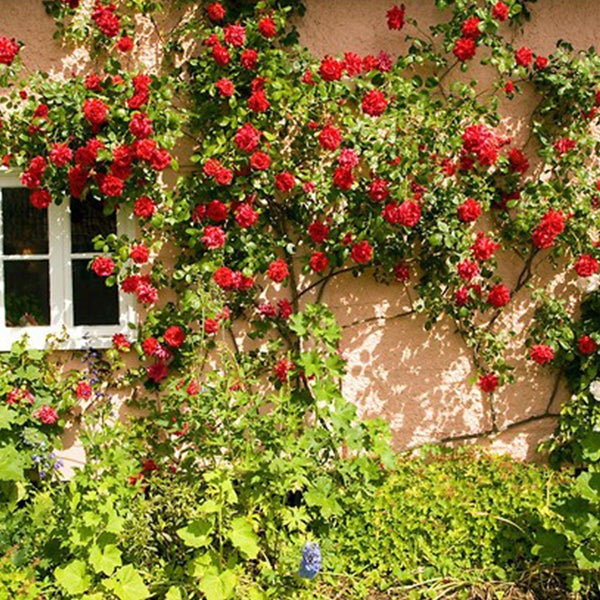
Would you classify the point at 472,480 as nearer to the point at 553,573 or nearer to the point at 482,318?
the point at 553,573

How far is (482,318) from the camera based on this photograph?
16.0 feet

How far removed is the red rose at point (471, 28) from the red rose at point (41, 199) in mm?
2497

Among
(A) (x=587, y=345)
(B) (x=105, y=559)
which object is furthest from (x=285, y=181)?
(B) (x=105, y=559)

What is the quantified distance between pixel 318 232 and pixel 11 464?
6.70ft

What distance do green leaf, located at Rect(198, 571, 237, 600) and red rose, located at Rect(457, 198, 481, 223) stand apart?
7.57 feet

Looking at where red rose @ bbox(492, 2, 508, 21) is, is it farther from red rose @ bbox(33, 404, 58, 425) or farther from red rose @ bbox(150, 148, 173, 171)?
red rose @ bbox(33, 404, 58, 425)

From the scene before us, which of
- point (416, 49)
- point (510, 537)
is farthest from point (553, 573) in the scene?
point (416, 49)

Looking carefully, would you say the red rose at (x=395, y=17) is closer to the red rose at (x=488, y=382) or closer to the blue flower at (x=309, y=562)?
the red rose at (x=488, y=382)

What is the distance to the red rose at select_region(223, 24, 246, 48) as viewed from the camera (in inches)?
175

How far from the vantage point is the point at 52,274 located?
4.71 meters

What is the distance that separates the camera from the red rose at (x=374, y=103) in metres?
4.43

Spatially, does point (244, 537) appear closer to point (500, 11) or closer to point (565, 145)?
point (565, 145)

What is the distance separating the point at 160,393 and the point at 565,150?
2.73 metres

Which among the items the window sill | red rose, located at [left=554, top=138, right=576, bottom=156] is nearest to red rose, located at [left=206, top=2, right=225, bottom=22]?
the window sill
